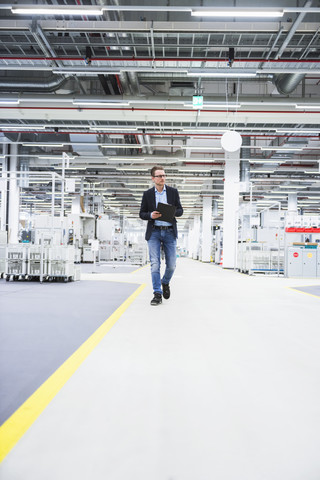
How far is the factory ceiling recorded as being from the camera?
7.46m

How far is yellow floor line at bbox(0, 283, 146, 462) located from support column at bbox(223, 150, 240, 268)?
13689 millimetres

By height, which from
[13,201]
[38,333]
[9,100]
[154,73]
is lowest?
[38,333]

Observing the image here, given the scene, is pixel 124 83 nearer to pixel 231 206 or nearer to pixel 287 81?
pixel 287 81

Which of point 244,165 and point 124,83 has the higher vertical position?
point 124,83

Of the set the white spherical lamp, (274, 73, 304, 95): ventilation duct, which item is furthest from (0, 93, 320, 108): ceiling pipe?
the white spherical lamp

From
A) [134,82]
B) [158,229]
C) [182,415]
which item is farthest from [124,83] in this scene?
[182,415]

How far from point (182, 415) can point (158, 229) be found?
3215mm

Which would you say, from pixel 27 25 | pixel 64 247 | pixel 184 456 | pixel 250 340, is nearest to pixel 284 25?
pixel 27 25

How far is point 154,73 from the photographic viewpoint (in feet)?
34.2

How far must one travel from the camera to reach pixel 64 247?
311 inches

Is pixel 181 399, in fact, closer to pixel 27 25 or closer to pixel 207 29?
pixel 207 29

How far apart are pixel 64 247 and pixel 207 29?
5541 millimetres

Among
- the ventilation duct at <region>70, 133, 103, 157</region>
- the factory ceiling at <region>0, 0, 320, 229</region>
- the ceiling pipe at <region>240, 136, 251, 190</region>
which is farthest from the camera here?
the ceiling pipe at <region>240, 136, 251, 190</region>

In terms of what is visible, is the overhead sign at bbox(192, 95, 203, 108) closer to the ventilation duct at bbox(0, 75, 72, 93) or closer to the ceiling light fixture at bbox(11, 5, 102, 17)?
the ventilation duct at bbox(0, 75, 72, 93)
